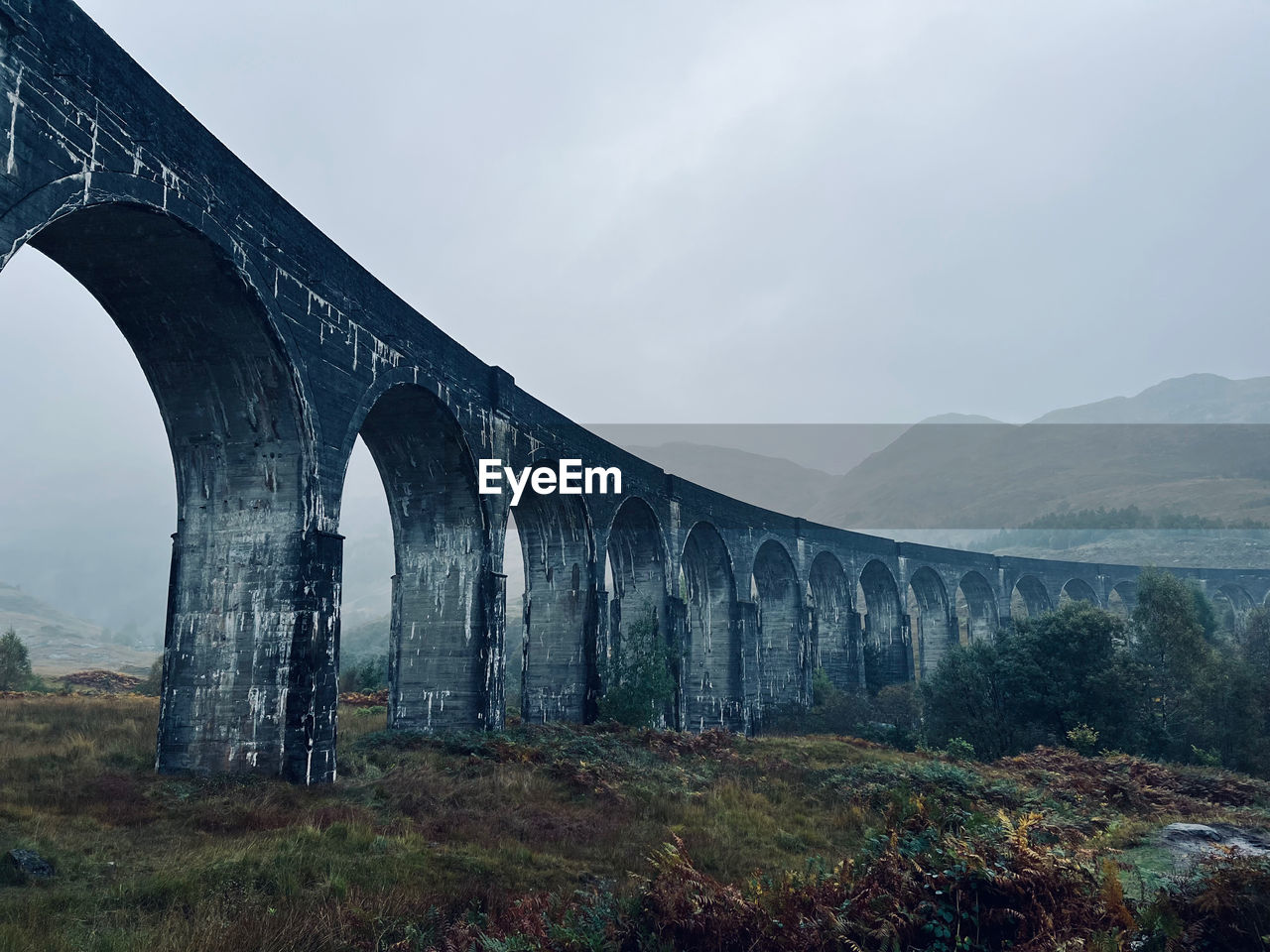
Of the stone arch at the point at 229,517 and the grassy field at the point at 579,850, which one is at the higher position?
the stone arch at the point at 229,517

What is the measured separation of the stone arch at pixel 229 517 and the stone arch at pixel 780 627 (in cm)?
2534

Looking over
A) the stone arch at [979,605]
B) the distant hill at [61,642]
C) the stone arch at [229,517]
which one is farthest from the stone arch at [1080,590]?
the distant hill at [61,642]

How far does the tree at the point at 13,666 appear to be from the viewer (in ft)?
94.9

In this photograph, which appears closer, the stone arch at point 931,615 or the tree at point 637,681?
the tree at point 637,681

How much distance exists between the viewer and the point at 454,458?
18.0 metres

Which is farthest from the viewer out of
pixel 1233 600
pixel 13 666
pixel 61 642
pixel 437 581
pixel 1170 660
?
pixel 61 642

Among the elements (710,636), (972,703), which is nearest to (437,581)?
(710,636)

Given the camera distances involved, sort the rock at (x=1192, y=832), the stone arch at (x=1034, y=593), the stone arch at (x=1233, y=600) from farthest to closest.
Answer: the stone arch at (x=1233, y=600) < the stone arch at (x=1034, y=593) < the rock at (x=1192, y=832)

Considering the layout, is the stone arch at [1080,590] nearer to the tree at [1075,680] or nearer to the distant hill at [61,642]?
the tree at [1075,680]

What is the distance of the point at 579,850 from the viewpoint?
9.84 m

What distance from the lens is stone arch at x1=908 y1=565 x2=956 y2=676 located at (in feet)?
155

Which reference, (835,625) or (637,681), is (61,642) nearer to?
(835,625)

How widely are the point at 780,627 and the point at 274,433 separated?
29076 millimetres

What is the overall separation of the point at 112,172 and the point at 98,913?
336 inches
